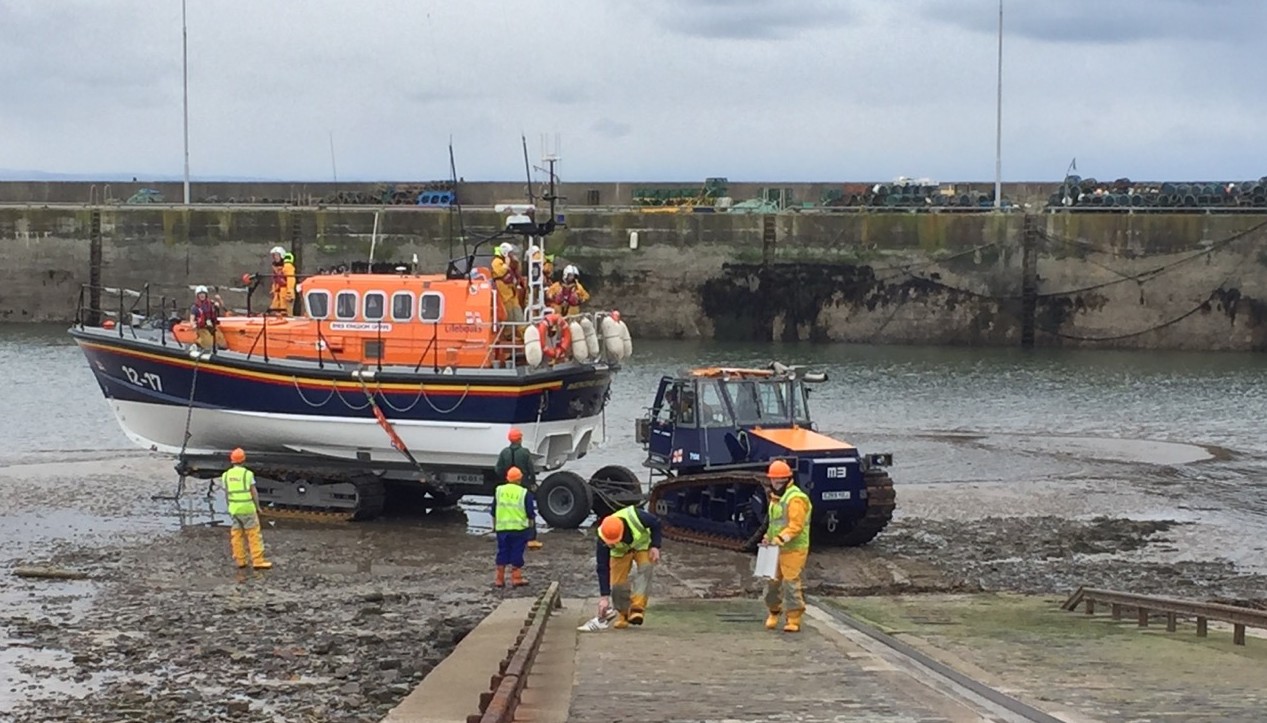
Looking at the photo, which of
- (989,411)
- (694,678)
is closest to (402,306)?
(694,678)

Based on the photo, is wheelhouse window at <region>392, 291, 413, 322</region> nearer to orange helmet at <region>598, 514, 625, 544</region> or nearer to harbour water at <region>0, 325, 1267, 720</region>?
harbour water at <region>0, 325, 1267, 720</region>

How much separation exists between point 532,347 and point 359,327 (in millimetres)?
2379

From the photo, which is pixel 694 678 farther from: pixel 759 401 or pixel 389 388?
pixel 389 388

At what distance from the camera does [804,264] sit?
4447 cm

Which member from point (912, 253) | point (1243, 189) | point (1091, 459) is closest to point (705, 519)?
point (1091, 459)

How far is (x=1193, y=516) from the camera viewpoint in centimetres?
2100

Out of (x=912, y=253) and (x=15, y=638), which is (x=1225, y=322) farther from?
(x=15, y=638)

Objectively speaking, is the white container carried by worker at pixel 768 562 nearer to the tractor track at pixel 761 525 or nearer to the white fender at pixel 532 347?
the tractor track at pixel 761 525

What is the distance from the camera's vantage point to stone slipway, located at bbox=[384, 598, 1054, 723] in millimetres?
9102

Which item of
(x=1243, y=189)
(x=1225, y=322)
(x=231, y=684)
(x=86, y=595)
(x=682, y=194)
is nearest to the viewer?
(x=231, y=684)

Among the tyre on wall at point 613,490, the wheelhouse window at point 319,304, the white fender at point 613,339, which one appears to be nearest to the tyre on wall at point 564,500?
the tyre on wall at point 613,490

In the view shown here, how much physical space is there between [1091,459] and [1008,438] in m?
2.67

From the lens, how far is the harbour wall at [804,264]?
4247 centimetres

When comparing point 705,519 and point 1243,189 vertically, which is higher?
point 1243,189
